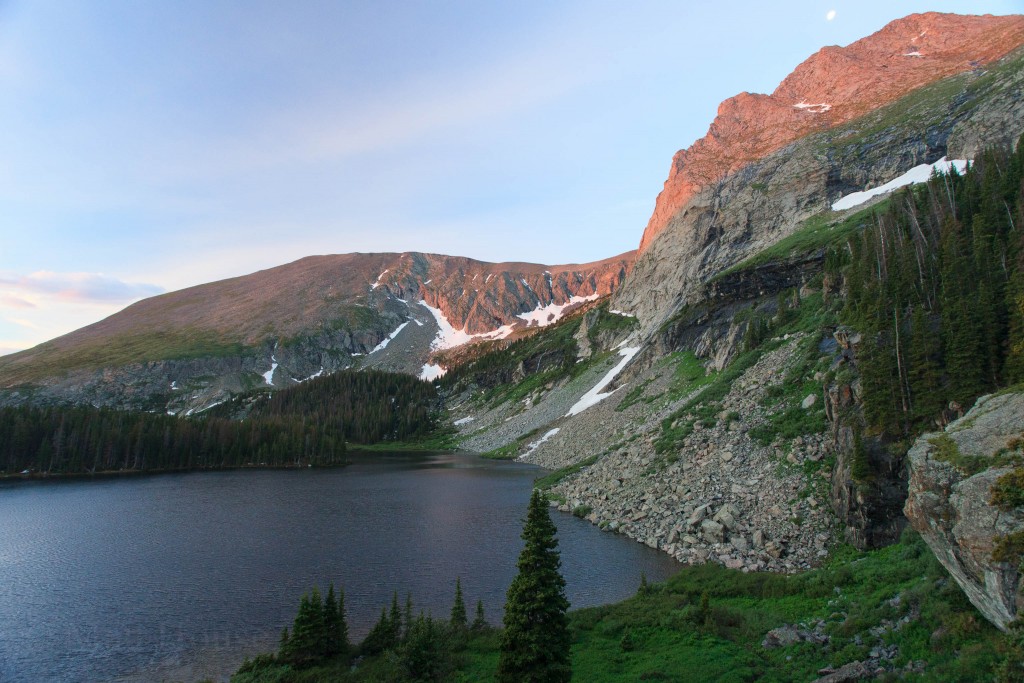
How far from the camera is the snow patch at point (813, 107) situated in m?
138

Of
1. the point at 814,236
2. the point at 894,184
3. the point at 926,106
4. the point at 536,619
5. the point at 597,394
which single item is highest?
the point at 926,106

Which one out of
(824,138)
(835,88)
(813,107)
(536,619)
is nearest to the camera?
(536,619)

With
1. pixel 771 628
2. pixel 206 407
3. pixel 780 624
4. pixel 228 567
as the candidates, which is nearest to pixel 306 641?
pixel 771 628

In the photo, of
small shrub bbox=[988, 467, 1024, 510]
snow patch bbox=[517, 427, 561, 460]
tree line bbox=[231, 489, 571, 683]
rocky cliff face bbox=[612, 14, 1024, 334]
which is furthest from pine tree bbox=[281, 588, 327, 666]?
rocky cliff face bbox=[612, 14, 1024, 334]

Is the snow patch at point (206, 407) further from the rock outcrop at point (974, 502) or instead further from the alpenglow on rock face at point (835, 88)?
the rock outcrop at point (974, 502)

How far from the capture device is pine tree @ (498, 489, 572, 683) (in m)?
14.8

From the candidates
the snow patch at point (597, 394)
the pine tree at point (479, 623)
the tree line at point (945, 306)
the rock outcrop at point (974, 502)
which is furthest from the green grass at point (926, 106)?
the pine tree at point (479, 623)

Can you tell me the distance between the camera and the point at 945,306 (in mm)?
29891

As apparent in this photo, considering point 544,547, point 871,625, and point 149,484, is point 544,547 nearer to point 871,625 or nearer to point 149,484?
point 871,625

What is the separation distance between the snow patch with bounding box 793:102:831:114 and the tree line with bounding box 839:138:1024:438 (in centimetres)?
11134

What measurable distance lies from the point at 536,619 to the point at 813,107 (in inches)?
6788

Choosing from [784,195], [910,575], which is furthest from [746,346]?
[784,195]

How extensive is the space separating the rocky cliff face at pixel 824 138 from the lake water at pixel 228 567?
64685 millimetres

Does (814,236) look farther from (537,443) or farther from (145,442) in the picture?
(145,442)
